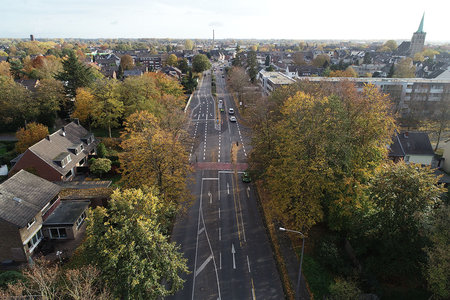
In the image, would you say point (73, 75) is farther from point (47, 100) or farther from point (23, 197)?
point (23, 197)

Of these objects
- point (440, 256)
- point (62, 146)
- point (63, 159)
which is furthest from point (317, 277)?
point (62, 146)

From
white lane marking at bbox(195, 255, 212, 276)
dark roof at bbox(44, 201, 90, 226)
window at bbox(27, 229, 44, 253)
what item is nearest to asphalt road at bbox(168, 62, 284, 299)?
white lane marking at bbox(195, 255, 212, 276)

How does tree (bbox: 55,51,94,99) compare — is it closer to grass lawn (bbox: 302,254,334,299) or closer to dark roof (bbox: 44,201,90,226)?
dark roof (bbox: 44,201,90,226)

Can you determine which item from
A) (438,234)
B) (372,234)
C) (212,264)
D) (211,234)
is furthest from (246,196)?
(438,234)

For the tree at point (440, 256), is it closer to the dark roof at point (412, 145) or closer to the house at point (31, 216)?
the dark roof at point (412, 145)

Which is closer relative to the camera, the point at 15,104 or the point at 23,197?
the point at 23,197

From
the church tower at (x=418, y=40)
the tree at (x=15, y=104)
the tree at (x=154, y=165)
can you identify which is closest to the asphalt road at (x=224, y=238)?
the tree at (x=154, y=165)
